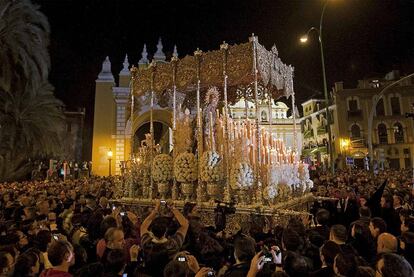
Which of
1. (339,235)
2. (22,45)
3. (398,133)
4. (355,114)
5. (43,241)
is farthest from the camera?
(355,114)

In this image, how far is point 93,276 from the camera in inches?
109

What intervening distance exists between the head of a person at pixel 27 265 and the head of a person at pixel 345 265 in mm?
3227

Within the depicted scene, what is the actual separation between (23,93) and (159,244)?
22.1 metres

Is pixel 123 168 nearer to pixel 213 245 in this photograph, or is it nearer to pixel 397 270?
pixel 213 245

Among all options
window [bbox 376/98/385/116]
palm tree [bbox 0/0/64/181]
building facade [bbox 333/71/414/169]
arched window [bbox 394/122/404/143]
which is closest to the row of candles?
palm tree [bbox 0/0/64/181]

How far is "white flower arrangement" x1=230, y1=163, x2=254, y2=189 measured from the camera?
7.68m

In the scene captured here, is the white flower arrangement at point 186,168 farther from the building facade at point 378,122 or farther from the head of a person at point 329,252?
the building facade at point 378,122

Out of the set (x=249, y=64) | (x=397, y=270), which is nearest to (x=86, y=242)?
(x=397, y=270)

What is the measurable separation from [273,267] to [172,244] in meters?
1.32

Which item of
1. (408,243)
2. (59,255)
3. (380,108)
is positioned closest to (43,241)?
(59,255)

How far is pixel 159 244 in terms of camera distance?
140 inches

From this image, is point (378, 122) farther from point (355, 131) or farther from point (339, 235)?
point (339, 235)

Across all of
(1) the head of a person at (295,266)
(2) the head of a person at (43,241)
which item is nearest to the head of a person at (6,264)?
(2) the head of a person at (43,241)

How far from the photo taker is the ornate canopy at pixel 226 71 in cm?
862
